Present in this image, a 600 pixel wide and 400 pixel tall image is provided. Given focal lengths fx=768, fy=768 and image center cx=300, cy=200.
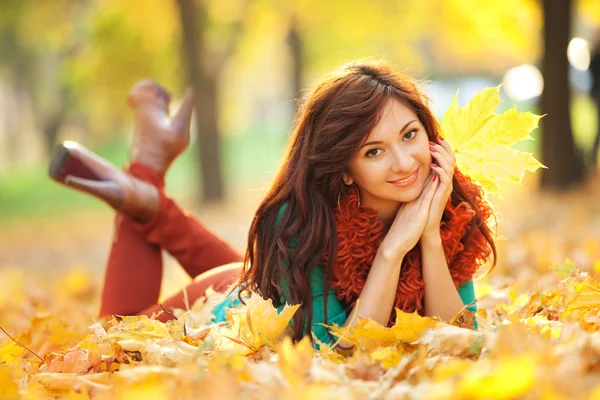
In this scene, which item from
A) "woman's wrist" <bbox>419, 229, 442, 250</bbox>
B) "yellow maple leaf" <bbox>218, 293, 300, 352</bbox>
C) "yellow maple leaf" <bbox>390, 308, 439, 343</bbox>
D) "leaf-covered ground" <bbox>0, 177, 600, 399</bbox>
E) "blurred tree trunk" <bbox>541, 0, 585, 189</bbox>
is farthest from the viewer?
"blurred tree trunk" <bbox>541, 0, 585, 189</bbox>

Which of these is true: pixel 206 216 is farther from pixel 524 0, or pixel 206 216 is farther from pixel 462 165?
pixel 462 165

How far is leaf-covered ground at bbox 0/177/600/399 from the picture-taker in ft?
4.66

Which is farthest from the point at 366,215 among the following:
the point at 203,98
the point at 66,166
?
the point at 203,98

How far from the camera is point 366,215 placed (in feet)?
8.04

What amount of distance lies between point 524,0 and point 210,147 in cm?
Result: 563

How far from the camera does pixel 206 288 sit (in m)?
3.10

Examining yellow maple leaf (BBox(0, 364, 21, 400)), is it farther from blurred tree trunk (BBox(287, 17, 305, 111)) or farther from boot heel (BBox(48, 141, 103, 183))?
blurred tree trunk (BBox(287, 17, 305, 111))

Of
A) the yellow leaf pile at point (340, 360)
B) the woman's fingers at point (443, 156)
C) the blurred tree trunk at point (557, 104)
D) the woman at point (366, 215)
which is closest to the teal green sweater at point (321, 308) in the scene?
the woman at point (366, 215)

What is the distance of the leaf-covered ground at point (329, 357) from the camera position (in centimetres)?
142

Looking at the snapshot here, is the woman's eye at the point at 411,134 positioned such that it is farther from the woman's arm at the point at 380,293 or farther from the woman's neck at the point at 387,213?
the woman's arm at the point at 380,293

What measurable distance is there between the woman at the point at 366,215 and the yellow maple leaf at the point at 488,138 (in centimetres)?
8

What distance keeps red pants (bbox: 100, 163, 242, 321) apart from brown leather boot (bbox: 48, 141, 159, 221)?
73 millimetres

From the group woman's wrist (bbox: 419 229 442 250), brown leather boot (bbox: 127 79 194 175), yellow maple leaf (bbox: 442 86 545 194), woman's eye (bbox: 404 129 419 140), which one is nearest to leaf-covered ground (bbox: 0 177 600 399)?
woman's wrist (bbox: 419 229 442 250)

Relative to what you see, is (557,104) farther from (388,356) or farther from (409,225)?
(388,356)
